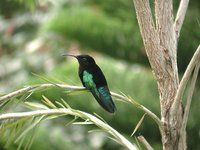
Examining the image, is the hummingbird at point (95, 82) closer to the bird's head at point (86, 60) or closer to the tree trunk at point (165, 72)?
the bird's head at point (86, 60)

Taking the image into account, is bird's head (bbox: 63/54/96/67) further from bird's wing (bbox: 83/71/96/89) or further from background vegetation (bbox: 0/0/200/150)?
background vegetation (bbox: 0/0/200/150)

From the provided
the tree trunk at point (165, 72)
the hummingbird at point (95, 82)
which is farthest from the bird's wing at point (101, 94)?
the tree trunk at point (165, 72)

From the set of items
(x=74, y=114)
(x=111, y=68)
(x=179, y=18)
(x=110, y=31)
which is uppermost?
(x=179, y=18)

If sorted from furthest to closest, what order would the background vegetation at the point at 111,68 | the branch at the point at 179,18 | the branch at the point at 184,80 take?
1. the background vegetation at the point at 111,68
2. the branch at the point at 179,18
3. the branch at the point at 184,80

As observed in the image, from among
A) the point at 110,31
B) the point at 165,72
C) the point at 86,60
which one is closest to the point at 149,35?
the point at 165,72

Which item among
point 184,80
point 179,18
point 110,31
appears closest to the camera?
point 184,80

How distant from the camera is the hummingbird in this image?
1.25m

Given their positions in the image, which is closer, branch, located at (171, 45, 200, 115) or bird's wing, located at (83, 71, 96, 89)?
branch, located at (171, 45, 200, 115)

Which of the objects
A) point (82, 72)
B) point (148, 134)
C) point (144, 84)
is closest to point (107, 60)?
point (144, 84)

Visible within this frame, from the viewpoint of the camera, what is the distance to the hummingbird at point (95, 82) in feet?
4.09

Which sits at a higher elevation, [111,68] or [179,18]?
[179,18]

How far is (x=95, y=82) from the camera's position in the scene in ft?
4.18

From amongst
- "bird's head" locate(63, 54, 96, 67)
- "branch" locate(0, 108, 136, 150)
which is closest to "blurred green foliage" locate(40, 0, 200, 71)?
"bird's head" locate(63, 54, 96, 67)

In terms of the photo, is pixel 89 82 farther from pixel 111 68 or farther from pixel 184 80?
pixel 111 68
